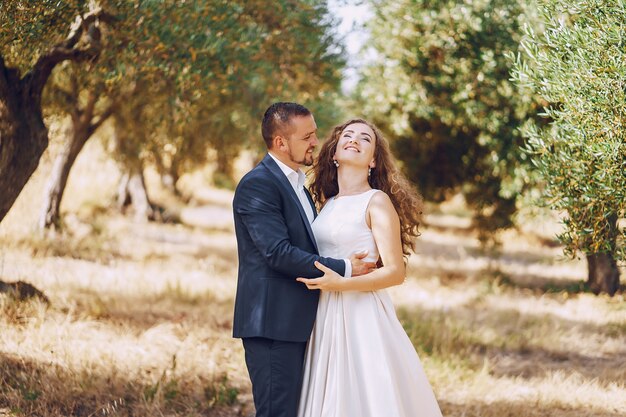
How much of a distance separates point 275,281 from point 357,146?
3.72 ft

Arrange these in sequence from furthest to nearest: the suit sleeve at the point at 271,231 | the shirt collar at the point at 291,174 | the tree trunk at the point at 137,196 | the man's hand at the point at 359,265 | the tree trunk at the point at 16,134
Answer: the tree trunk at the point at 137,196 < the tree trunk at the point at 16,134 < the shirt collar at the point at 291,174 < the man's hand at the point at 359,265 < the suit sleeve at the point at 271,231

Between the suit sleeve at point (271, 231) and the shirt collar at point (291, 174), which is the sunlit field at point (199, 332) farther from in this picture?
the shirt collar at point (291, 174)

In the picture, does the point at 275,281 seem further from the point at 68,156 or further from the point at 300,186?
the point at 68,156

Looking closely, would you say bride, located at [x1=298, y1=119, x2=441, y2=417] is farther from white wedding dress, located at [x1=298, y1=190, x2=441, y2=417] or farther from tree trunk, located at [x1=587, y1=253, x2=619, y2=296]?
tree trunk, located at [x1=587, y1=253, x2=619, y2=296]

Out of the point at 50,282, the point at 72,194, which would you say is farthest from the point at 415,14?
the point at 72,194

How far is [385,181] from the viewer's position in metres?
4.64

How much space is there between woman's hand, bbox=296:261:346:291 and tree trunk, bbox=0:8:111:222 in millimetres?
4064

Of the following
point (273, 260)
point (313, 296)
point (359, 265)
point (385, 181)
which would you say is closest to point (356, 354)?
point (313, 296)

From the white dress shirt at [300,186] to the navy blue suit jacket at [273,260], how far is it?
5 centimetres

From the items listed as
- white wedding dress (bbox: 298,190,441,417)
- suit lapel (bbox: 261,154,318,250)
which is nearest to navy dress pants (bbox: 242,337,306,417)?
white wedding dress (bbox: 298,190,441,417)

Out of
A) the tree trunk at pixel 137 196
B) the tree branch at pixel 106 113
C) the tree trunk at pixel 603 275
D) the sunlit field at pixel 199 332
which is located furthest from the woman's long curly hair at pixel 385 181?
the tree trunk at pixel 137 196

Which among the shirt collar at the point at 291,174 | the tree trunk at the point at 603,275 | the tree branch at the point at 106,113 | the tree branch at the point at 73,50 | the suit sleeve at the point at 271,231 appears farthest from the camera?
the tree trunk at the point at 603,275

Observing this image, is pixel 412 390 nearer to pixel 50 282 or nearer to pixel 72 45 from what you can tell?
pixel 72 45

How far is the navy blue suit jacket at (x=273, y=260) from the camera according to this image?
151 inches
